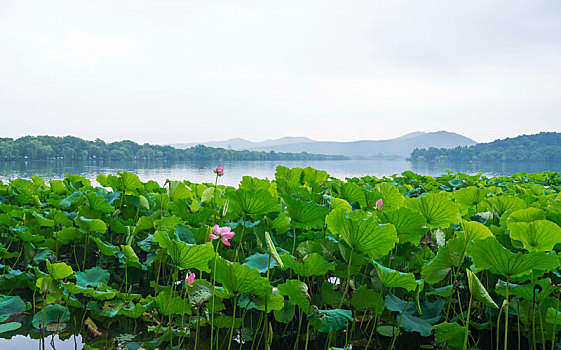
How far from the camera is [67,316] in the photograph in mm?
1705

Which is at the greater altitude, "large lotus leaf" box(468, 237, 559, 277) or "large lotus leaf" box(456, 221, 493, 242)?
"large lotus leaf" box(456, 221, 493, 242)

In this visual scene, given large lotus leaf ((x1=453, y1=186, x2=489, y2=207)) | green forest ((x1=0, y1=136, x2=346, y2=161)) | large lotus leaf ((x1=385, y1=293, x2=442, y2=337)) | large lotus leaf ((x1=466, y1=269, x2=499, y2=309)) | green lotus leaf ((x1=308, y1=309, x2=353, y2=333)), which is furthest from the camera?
green forest ((x1=0, y1=136, x2=346, y2=161))

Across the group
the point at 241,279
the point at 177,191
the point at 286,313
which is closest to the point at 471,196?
the point at 286,313

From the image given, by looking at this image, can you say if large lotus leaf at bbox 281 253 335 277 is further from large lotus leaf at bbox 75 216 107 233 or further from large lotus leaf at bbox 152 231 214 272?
large lotus leaf at bbox 75 216 107 233

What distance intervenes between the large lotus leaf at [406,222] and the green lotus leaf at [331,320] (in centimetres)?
38

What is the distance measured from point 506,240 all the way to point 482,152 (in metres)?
43.6

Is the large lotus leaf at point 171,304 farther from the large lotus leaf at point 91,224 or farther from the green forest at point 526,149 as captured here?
the green forest at point 526,149

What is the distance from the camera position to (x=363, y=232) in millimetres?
1083

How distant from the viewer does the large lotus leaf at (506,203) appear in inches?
66.1

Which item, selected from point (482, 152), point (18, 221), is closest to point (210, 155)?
point (482, 152)

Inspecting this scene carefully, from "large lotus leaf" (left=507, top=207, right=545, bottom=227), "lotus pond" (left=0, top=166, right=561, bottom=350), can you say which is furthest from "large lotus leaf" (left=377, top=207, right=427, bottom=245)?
"large lotus leaf" (left=507, top=207, right=545, bottom=227)

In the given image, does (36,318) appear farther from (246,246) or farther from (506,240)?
(506,240)

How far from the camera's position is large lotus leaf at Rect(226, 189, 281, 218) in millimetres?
1293

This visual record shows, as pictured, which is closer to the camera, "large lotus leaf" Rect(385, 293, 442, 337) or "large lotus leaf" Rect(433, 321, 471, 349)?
"large lotus leaf" Rect(433, 321, 471, 349)
